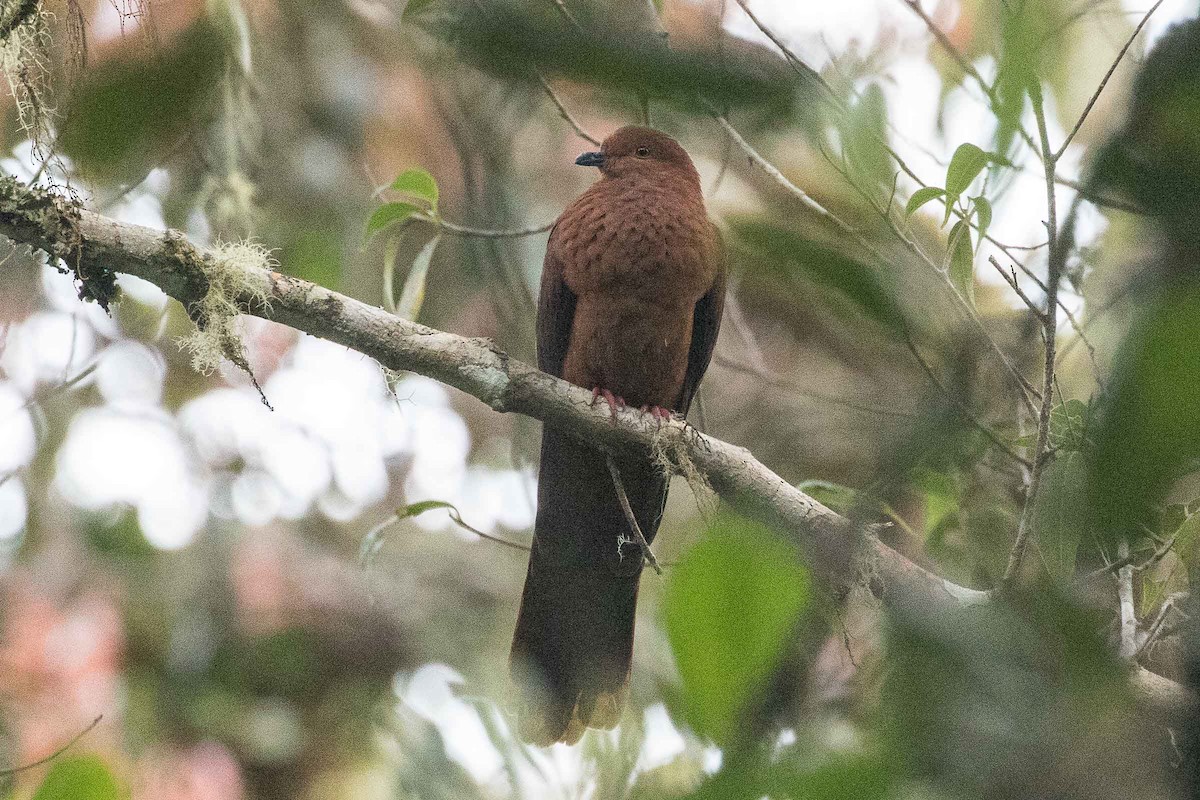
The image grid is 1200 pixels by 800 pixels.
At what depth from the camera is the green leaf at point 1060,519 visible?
3.23 feet

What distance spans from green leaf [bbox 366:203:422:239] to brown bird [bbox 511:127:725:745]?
23.8 inches

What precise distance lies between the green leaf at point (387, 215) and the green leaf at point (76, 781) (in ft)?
6.27

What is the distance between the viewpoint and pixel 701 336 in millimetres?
3521

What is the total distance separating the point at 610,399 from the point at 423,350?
2.29ft

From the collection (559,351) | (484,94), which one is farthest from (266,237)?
(559,351)

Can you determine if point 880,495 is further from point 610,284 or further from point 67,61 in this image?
point 610,284

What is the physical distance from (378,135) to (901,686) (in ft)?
17.3

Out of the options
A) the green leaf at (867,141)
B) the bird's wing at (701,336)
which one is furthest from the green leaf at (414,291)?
the green leaf at (867,141)

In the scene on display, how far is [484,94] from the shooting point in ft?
12.6

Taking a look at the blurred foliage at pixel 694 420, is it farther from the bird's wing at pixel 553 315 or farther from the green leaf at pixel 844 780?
the bird's wing at pixel 553 315

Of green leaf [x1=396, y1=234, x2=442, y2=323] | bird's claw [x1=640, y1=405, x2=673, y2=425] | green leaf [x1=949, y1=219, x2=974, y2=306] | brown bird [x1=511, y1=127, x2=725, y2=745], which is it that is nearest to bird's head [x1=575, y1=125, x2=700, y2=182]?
brown bird [x1=511, y1=127, x2=725, y2=745]

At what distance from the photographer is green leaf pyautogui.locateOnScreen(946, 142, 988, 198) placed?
1.45 m

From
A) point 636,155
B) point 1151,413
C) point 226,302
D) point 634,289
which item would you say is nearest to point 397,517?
point 226,302

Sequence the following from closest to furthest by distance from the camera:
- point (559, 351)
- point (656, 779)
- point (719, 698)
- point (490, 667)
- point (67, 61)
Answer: point (719, 698) → point (656, 779) → point (67, 61) → point (490, 667) → point (559, 351)
